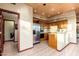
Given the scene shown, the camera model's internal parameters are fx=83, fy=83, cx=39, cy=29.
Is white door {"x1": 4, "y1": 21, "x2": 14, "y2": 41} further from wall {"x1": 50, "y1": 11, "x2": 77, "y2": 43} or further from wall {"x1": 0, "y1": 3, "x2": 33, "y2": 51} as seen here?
wall {"x1": 50, "y1": 11, "x2": 77, "y2": 43}

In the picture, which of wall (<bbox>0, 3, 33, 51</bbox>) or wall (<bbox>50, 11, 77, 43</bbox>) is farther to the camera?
wall (<bbox>50, 11, 77, 43</bbox>)

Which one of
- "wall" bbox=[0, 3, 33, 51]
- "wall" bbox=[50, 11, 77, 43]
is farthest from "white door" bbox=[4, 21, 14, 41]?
"wall" bbox=[50, 11, 77, 43]

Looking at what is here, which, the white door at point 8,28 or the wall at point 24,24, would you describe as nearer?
the wall at point 24,24

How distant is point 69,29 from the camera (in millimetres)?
7406

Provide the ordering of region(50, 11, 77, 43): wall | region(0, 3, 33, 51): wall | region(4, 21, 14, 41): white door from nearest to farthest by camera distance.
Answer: region(0, 3, 33, 51): wall
region(50, 11, 77, 43): wall
region(4, 21, 14, 41): white door

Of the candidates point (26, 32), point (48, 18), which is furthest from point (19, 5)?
point (48, 18)

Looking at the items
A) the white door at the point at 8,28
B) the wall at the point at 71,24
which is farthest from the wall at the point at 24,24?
the white door at the point at 8,28

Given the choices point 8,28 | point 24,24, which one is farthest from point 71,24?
point 8,28

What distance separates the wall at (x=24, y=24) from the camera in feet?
14.8

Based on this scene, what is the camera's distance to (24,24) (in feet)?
16.0

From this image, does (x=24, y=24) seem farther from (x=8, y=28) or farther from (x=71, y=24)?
(x=8, y=28)

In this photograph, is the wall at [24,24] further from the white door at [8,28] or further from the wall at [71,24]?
the white door at [8,28]

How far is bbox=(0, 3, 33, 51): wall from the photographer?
451 cm

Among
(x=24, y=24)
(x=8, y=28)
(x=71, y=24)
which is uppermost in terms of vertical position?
(x=71, y=24)
